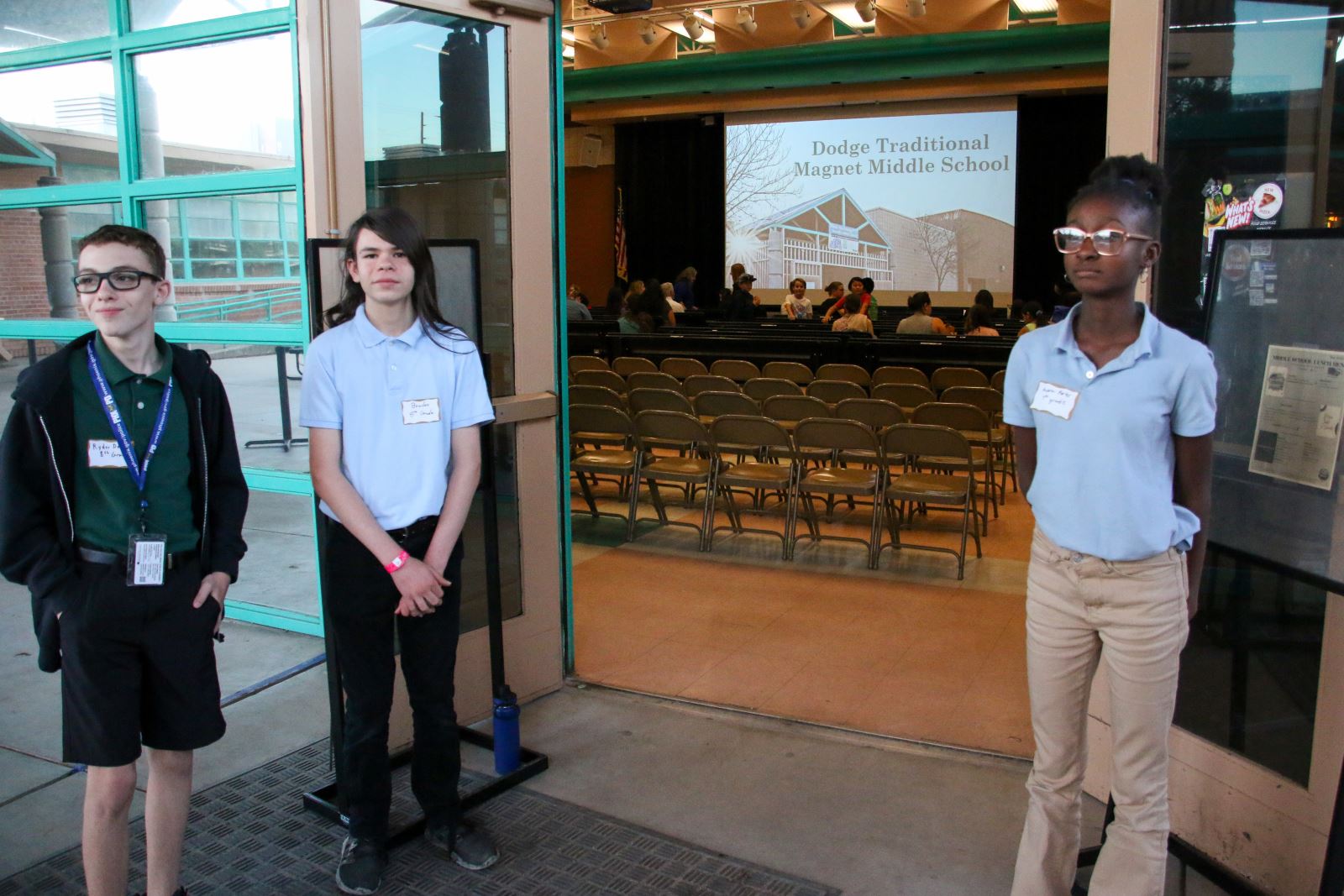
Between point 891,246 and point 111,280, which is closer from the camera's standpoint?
point 111,280

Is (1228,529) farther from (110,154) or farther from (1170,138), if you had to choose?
(110,154)

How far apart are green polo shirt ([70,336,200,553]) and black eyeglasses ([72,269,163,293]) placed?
13 centimetres

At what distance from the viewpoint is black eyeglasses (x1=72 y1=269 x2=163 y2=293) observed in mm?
2145

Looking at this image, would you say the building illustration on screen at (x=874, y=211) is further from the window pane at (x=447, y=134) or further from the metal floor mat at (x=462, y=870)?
the metal floor mat at (x=462, y=870)

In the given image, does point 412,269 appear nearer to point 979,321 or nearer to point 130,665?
point 130,665

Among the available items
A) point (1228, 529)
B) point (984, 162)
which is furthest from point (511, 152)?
point (984, 162)

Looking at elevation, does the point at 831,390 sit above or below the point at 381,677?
above

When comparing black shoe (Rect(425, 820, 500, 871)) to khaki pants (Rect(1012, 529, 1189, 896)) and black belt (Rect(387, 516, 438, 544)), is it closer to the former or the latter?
black belt (Rect(387, 516, 438, 544))

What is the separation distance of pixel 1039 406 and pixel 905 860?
1.30m

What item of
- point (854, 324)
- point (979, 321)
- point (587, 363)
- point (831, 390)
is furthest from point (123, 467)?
point (979, 321)

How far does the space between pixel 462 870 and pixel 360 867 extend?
0.82 feet

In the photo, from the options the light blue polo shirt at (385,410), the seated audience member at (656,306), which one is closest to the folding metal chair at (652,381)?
the seated audience member at (656,306)

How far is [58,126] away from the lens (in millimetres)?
4895

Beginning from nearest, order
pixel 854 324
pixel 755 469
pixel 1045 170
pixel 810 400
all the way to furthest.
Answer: pixel 755 469
pixel 810 400
pixel 854 324
pixel 1045 170
